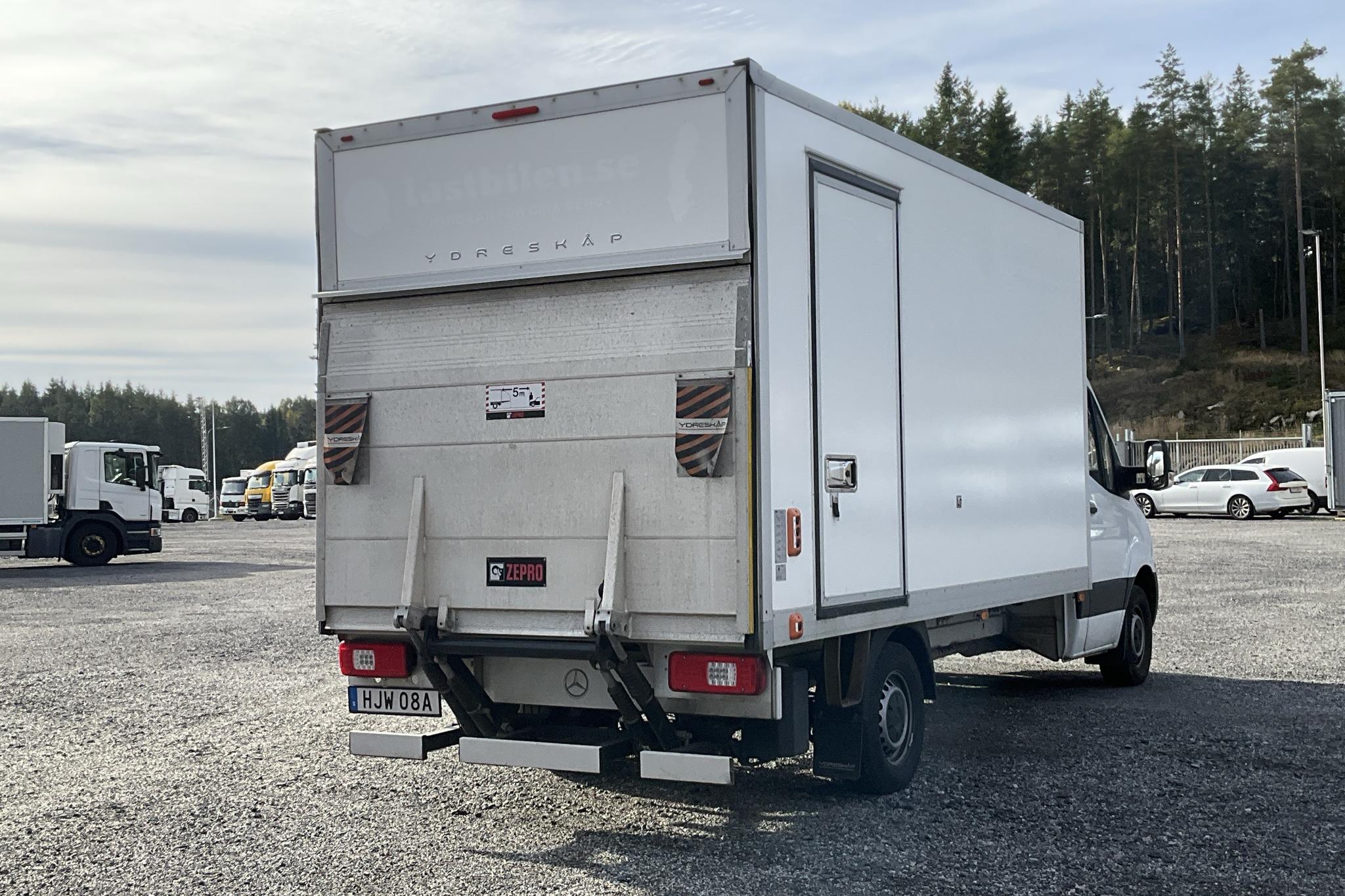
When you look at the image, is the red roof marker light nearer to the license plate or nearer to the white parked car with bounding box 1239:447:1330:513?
the license plate

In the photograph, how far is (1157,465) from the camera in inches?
390

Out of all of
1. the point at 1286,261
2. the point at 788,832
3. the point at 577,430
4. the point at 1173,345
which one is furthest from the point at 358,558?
the point at 1286,261

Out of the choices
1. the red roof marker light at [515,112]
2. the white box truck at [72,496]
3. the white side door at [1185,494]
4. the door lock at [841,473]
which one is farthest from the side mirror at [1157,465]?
the white side door at [1185,494]

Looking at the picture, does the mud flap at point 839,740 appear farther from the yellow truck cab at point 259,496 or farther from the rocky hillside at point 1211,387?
the yellow truck cab at point 259,496

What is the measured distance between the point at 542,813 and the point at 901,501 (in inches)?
91.3

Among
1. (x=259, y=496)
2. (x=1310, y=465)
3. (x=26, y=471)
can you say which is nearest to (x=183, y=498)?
(x=259, y=496)

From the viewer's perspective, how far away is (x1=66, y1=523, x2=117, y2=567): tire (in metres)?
28.0

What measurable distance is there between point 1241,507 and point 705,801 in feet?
106

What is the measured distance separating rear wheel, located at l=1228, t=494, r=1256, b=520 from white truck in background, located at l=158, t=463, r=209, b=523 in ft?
144

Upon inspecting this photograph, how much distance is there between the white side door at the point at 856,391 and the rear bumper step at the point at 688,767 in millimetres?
823

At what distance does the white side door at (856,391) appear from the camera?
6043 millimetres

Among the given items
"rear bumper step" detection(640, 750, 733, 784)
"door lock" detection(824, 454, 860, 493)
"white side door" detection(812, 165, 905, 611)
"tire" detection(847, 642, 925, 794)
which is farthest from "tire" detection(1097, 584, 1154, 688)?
"rear bumper step" detection(640, 750, 733, 784)

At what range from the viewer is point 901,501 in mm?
6652

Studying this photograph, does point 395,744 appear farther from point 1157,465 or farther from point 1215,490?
point 1215,490
